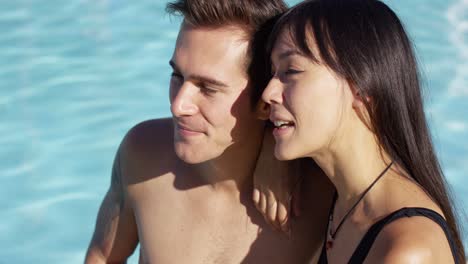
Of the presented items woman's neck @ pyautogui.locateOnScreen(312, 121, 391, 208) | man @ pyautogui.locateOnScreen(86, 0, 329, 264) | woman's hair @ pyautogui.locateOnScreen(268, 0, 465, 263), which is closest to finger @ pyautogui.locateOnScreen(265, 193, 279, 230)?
man @ pyautogui.locateOnScreen(86, 0, 329, 264)

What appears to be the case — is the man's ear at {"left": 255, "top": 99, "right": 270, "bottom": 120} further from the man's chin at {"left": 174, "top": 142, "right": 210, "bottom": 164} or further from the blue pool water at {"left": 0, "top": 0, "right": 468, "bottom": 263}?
the blue pool water at {"left": 0, "top": 0, "right": 468, "bottom": 263}

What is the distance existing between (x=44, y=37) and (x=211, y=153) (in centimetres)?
408

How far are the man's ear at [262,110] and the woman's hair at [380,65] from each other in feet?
1.03

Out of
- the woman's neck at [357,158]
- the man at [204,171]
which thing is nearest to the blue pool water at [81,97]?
the man at [204,171]

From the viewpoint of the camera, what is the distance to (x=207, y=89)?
100 inches

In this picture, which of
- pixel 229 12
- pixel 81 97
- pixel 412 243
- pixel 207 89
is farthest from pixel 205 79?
pixel 81 97

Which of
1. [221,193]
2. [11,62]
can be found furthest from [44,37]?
[221,193]

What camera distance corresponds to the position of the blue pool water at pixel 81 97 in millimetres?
4961

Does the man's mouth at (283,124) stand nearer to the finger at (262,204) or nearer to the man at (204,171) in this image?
the man at (204,171)

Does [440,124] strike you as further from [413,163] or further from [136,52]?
[413,163]

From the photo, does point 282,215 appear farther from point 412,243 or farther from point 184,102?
point 412,243

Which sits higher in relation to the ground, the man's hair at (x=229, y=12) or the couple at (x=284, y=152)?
the man's hair at (x=229, y=12)

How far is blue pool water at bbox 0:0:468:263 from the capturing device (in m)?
4.96

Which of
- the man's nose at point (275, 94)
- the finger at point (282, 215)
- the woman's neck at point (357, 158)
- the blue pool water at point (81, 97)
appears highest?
the man's nose at point (275, 94)
